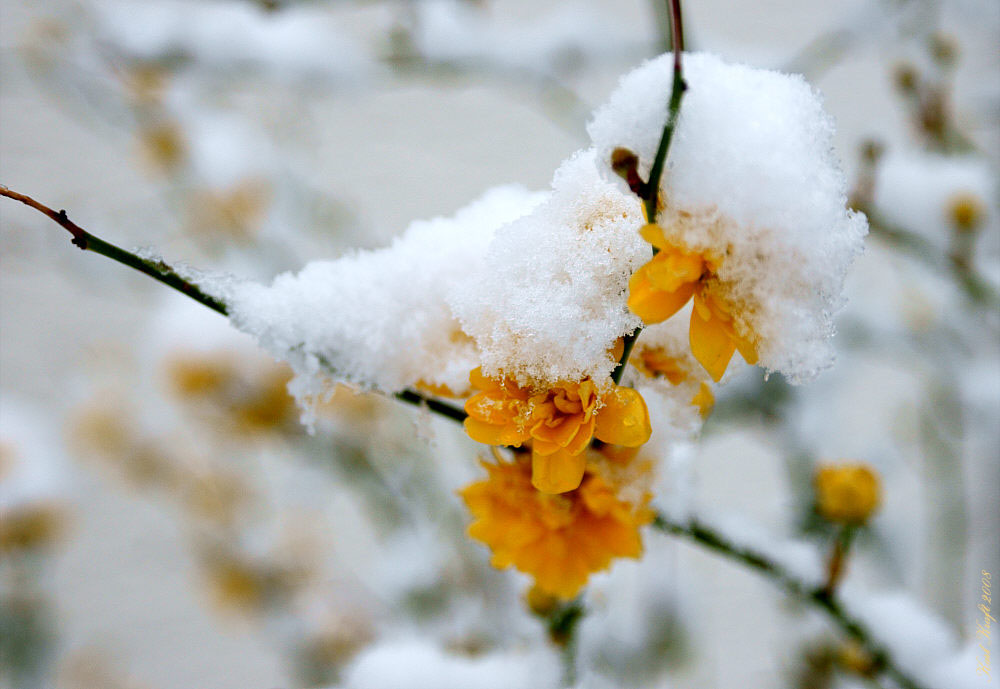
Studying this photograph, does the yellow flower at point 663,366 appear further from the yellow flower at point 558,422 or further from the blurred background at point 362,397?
the blurred background at point 362,397

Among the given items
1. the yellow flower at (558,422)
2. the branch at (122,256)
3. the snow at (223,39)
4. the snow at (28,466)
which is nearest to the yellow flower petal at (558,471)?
the yellow flower at (558,422)

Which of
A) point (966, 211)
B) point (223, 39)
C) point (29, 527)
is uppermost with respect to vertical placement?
point (223, 39)

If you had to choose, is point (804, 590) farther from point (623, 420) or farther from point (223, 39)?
point (223, 39)

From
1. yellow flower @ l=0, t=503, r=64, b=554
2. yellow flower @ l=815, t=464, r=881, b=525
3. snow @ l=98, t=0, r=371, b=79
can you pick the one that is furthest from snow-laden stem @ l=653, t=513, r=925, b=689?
yellow flower @ l=0, t=503, r=64, b=554

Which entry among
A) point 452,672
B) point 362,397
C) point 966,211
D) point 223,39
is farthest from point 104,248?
point 966,211

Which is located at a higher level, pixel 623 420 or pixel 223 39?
pixel 223 39

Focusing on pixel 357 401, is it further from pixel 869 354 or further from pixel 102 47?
pixel 869 354
